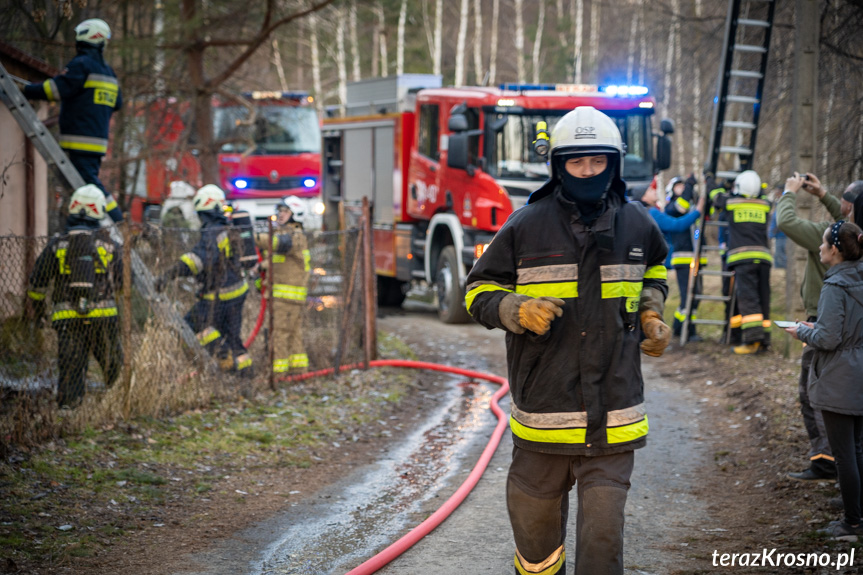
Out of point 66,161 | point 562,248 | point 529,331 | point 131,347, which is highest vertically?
point 66,161

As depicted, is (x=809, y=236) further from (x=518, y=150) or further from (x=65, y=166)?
(x=518, y=150)

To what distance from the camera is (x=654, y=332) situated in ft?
Result: 11.5

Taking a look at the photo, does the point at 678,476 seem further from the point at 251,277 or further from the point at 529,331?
the point at 251,277

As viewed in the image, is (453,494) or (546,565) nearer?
(546,565)

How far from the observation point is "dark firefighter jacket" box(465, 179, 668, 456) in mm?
3416

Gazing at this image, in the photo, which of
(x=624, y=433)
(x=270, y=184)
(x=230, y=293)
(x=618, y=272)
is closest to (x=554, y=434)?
(x=624, y=433)

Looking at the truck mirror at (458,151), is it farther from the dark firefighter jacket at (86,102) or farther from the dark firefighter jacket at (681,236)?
the dark firefighter jacket at (86,102)

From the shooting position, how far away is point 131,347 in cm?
682

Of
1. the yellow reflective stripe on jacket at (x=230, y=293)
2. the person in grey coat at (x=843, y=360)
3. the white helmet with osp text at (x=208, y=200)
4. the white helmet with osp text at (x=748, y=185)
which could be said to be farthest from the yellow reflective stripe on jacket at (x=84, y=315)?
the white helmet with osp text at (x=748, y=185)

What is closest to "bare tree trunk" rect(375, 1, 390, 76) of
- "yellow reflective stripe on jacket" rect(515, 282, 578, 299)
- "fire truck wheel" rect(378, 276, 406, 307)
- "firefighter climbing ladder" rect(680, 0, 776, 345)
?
"fire truck wheel" rect(378, 276, 406, 307)

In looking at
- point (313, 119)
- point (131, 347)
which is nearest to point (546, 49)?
point (313, 119)

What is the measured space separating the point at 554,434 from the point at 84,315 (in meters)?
4.59

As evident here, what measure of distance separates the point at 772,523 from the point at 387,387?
468cm

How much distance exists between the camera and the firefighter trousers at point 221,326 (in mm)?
7711
